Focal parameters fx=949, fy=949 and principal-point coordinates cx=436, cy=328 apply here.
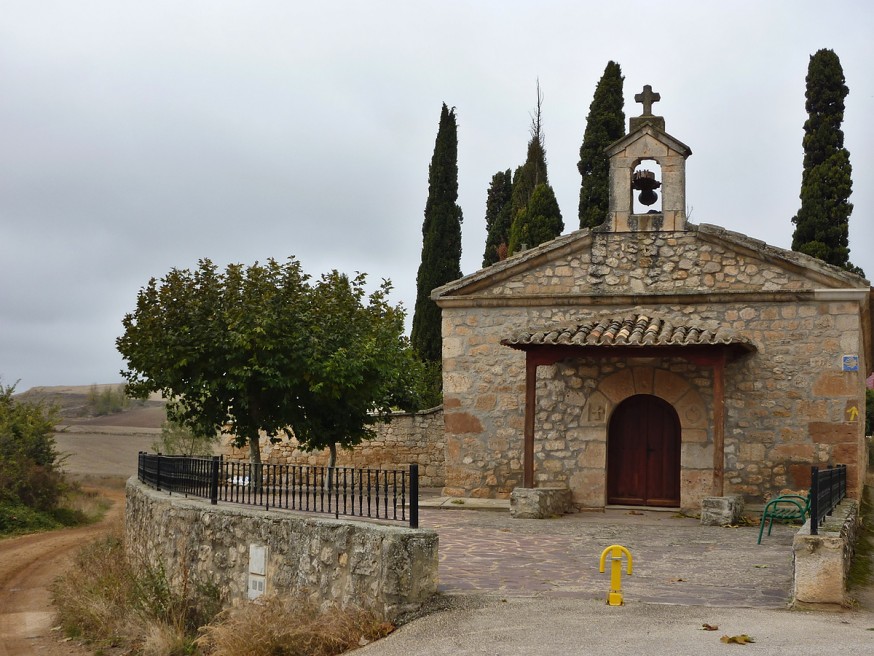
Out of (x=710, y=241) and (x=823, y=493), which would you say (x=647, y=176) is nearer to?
(x=710, y=241)

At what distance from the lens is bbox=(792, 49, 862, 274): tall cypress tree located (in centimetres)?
2395

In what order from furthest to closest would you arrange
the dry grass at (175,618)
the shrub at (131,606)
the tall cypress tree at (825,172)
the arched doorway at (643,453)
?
the tall cypress tree at (825,172) → the arched doorway at (643,453) → the shrub at (131,606) → the dry grass at (175,618)

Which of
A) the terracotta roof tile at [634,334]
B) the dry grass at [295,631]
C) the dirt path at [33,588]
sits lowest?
the dirt path at [33,588]

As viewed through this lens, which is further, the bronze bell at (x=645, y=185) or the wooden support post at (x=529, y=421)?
the bronze bell at (x=645, y=185)

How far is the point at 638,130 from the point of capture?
15.0 meters

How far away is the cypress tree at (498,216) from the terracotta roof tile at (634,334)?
58.6 ft

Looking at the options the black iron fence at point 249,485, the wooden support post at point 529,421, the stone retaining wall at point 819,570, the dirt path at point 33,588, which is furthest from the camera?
the wooden support post at point 529,421

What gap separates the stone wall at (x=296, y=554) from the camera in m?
7.76

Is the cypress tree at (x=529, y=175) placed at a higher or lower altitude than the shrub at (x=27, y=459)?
higher

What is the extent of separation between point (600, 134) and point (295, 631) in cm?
2071

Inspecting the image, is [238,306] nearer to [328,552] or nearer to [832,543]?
[328,552]

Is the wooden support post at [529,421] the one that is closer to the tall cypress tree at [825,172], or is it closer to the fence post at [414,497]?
the fence post at [414,497]

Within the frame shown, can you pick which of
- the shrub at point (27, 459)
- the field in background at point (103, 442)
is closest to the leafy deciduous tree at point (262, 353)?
the shrub at point (27, 459)

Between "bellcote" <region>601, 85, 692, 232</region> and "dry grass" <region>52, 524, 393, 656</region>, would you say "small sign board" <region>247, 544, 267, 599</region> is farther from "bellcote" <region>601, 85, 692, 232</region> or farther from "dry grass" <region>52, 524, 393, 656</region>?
"bellcote" <region>601, 85, 692, 232</region>
